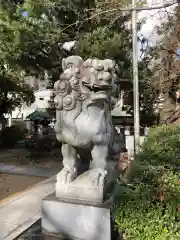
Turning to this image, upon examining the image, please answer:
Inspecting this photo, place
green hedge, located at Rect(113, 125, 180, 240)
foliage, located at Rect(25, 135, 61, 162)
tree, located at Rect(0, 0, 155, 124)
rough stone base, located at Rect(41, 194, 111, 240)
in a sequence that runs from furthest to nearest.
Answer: foliage, located at Rect(25, 135, 61, 162)
tree, located at Rect(0, 0, 155, 124)
rough stone base, located at Rect(41, 194, 111, 240)
green hedge, located at Rect(113, 125, 180, 240)

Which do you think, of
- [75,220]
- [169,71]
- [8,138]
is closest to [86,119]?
[75,220]

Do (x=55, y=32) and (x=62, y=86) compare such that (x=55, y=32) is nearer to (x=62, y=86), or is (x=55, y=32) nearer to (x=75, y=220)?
(x=62, y=86)

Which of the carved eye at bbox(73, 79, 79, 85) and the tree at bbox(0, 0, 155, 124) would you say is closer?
the carved eye at bbox(73, 79, 79, 85)

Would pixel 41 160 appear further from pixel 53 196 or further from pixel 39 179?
pixel 53 196

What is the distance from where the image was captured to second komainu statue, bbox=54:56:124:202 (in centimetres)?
285

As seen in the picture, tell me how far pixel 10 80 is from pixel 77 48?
549 cm

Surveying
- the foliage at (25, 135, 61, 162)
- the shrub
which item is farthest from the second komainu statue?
the foliage at (25, 135, 61, 162)

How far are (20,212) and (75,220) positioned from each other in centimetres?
145

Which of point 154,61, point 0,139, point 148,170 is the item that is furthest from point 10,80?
point 148,170

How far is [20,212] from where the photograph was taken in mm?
3949

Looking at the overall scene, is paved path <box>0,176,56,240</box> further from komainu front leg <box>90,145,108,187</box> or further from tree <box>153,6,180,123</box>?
tree <box>153,6,180,123</box>

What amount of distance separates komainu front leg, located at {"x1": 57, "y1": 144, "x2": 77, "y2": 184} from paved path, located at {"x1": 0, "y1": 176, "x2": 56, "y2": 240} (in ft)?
2.81

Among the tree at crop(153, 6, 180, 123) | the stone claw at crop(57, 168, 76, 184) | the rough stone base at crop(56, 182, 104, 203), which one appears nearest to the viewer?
the rough stone base at crop(56, 182, 104, 203)

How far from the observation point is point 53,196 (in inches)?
123
